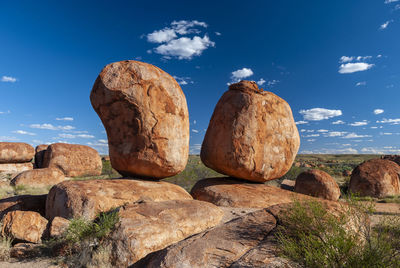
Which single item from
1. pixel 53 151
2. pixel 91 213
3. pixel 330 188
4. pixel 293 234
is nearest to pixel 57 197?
pixel 91 213

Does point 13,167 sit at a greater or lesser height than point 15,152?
lesser

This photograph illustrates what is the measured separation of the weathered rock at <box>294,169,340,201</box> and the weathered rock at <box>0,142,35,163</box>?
66.7ft

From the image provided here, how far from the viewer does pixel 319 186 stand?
41.0ft

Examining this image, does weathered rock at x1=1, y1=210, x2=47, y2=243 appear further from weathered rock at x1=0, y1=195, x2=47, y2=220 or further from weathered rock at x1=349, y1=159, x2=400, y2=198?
weathered rock at x1=349, y1=159, x2=400, y2=198

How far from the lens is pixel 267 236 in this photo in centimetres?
420

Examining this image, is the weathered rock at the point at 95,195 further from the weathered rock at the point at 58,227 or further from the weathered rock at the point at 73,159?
the weathered rock at the point at 73,159

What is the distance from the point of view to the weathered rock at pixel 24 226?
210 inches

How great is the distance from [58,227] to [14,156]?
1953 centimetres

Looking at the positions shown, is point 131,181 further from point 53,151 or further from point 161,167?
point 53,151

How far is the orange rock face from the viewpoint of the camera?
6.93 meters

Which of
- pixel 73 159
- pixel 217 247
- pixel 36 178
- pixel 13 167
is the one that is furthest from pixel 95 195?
pixel 13 167

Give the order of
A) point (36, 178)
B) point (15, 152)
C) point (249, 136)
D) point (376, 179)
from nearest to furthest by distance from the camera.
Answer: point (249, 136) < point (376, 179) < point (36, 178) < point (15, 152)

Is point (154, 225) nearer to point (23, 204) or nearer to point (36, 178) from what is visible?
point (23, 204)

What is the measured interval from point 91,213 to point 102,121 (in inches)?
114
